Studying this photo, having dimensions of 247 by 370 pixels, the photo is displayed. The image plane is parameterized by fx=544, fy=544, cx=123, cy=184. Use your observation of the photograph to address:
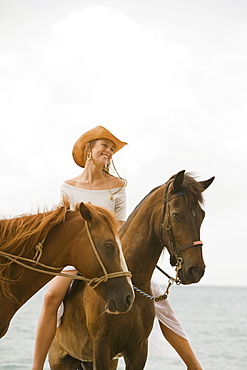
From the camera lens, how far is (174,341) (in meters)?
4.91

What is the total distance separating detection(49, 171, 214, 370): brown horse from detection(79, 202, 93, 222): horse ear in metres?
0.90

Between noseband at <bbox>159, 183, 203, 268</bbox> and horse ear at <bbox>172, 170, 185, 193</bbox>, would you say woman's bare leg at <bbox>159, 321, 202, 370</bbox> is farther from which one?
horse ear at <bbox>172, 170, 185, 193</bbox>

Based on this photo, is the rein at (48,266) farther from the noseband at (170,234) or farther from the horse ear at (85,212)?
the noseband at (170,234)

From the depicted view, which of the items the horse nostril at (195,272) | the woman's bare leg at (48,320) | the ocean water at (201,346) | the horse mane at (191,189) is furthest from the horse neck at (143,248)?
the ocean water at (201,346)

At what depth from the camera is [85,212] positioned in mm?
3449

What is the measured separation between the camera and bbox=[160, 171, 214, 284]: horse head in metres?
4.05

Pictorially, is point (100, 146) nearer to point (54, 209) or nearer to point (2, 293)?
point (54, 209)

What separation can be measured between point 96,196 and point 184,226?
1.15 m

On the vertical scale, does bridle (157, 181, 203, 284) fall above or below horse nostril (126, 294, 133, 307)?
above

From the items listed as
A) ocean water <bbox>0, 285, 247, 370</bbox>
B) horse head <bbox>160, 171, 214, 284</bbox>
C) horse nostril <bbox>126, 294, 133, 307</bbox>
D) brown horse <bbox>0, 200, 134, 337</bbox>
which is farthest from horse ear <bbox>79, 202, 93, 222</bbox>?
ocean water <bbox>0, 285, 247, 370</bbox>

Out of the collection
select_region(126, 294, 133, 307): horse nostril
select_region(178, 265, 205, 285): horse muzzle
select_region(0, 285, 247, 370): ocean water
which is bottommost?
select_region(0, 285, 247, 370): ocean water

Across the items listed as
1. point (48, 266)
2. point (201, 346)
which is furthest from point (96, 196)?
point (201, 346)

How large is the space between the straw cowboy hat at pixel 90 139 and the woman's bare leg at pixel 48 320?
130 cm

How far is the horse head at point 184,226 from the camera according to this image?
160 inches
